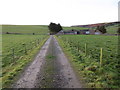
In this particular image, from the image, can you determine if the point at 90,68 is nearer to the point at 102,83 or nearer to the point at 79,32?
the point at 102,83

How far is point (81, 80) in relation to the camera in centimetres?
820

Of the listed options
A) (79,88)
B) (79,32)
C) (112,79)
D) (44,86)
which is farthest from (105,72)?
(79,32)

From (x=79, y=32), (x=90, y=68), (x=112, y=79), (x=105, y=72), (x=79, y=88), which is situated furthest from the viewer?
(x=79, y=32)

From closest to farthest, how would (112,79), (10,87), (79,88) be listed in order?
(79,88)
(10,87)
(112,79)

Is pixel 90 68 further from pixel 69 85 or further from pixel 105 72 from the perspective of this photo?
pixel 69 85

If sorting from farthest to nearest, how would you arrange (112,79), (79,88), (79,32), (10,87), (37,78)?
(79,32)
(37,78)
(112,79)
(10,87)
(79,88)

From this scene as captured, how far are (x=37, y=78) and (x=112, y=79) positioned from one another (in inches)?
193

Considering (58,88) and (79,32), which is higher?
(79,32)

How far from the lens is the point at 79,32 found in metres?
127

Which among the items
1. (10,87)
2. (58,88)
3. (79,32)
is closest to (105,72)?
(58,88)

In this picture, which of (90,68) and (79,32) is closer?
(90,68)

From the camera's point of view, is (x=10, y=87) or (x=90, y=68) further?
(x=90, y=68)

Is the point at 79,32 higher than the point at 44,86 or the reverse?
higher

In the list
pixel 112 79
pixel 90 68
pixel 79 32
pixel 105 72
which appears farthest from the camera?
pixel 79 32
